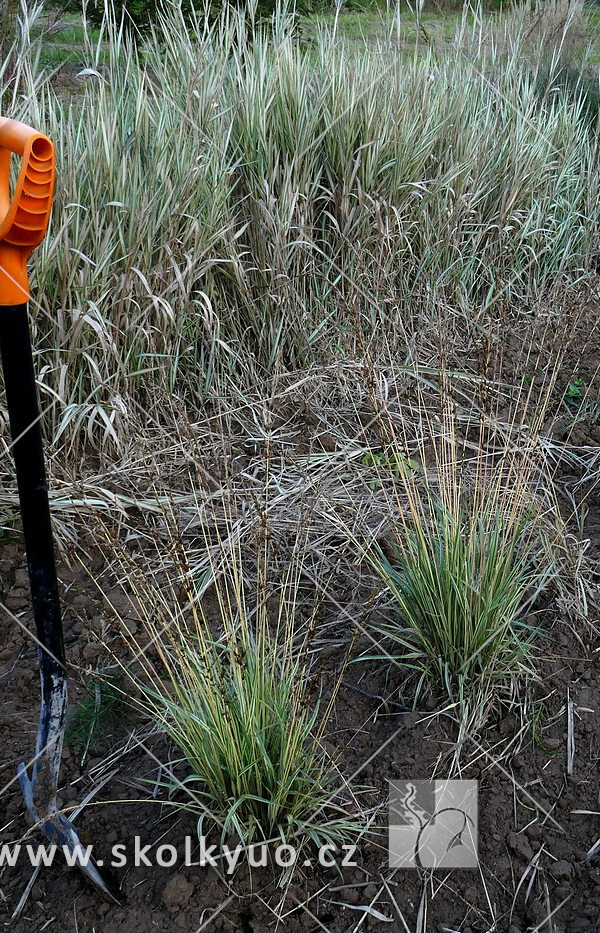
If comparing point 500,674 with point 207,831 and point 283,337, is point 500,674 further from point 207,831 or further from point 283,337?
point 283,337

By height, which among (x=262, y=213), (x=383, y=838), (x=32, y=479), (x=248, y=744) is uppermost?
(x=32, y=479)

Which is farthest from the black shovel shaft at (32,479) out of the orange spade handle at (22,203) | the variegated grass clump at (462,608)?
the variegated grass clump at (462,608)

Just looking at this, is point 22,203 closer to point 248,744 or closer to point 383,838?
point 248,744

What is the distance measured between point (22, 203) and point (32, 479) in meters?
0.47

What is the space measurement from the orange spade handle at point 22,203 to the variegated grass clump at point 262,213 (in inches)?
51.8

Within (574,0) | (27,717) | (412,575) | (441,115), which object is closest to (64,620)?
(27,717)

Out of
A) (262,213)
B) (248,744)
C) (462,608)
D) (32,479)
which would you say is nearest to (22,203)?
(32,479)

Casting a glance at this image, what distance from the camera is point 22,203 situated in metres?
1.23

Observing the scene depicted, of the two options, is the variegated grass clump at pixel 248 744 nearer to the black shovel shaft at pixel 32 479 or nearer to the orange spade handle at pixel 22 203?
the black shovel shaft at pixel 32 479

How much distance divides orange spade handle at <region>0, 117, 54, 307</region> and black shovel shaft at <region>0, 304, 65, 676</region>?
48 mm

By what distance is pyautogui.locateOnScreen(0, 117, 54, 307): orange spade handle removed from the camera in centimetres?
120

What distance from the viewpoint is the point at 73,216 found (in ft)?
9.05

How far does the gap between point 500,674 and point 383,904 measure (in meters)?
0.62

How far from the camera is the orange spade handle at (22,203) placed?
120 cm
